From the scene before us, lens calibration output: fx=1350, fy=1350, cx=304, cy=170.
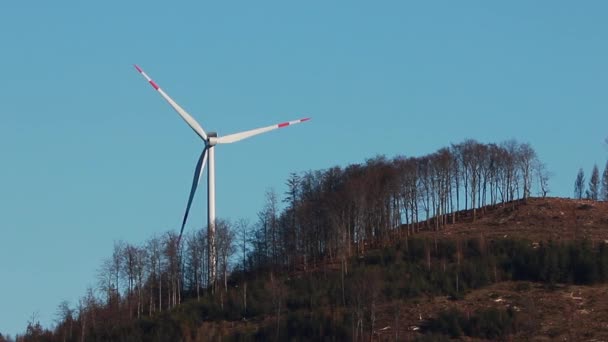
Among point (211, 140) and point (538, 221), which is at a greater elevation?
point (211, 140)

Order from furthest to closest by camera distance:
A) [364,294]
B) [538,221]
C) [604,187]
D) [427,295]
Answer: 1. [604,187]
2. [538,221]
3. [427,295]
4. [364,294]

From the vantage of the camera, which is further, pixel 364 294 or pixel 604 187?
pixel 604 187

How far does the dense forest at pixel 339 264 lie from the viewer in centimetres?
10900

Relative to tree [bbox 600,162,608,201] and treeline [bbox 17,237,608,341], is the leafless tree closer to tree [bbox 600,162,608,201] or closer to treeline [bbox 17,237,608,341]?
treeline [bbox 17,237,608,341]

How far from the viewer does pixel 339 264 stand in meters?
125

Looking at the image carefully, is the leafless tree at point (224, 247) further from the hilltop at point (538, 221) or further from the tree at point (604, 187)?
the tree at point (604, 187)

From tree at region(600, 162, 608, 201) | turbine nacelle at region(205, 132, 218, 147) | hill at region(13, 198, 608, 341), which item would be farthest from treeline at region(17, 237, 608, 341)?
tree at region(600, 162, 608, 201)

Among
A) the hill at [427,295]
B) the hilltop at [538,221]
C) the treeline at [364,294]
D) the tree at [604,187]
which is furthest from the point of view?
the tree at [604,187]

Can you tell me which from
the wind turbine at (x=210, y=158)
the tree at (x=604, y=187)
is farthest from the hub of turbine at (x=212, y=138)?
the tree at (x=604, y=187)

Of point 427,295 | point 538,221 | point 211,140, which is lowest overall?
point 427,295

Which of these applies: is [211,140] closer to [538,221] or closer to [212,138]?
[212,138]

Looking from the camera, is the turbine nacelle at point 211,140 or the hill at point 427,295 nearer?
the hill at point 427,295

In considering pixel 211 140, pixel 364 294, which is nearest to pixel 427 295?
pixel 364 294

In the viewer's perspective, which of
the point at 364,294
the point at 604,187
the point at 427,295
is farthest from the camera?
the point at 604,187
